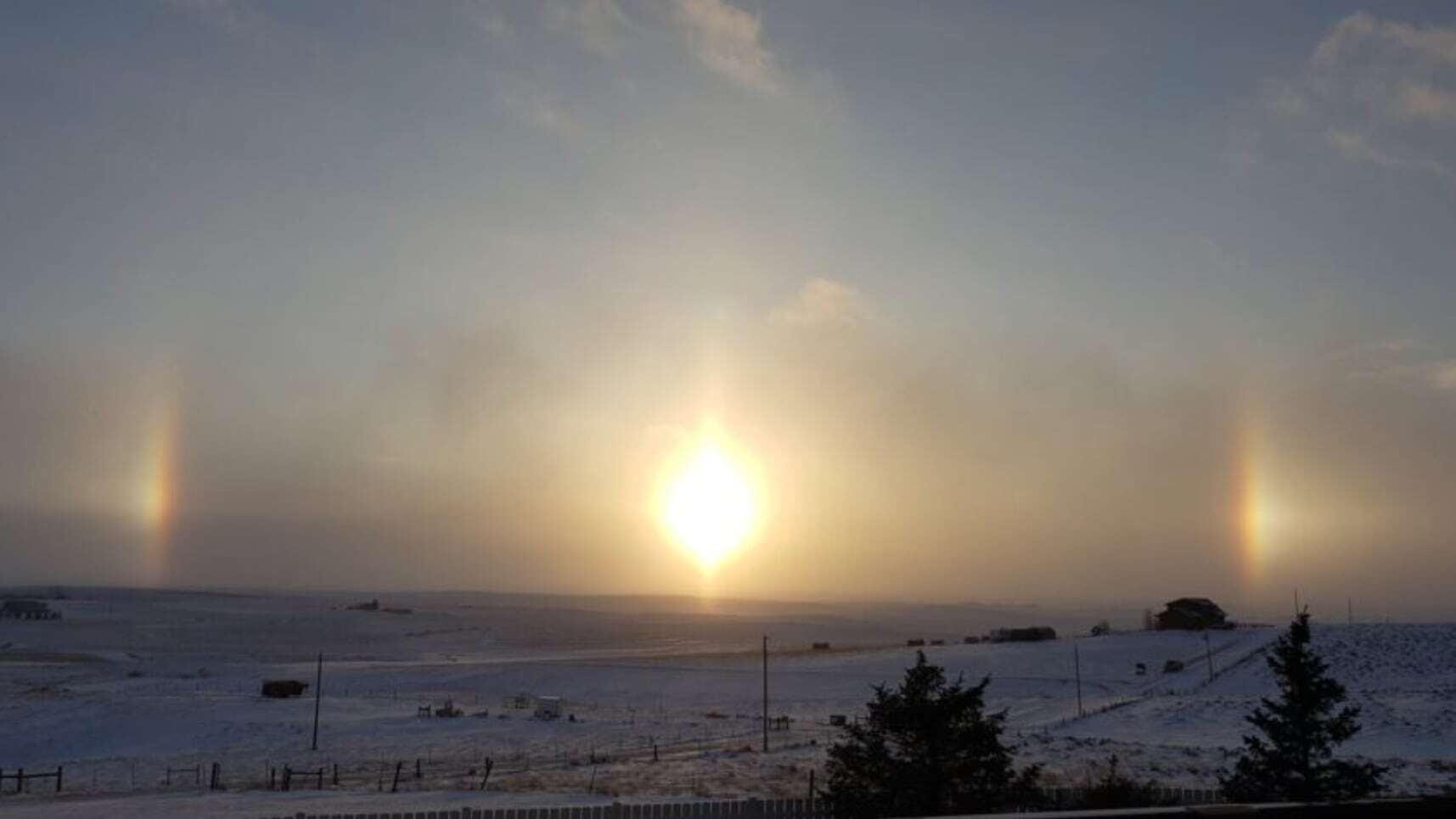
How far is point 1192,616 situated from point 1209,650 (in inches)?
821

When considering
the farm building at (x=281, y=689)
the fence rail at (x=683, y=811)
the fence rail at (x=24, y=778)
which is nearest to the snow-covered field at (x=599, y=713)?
the fence rail at (x=24, y=778)

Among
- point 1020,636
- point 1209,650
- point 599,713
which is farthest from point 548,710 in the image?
point 1020,636

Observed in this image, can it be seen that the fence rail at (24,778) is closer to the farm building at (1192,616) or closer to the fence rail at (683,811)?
the fence rail at (683,811)

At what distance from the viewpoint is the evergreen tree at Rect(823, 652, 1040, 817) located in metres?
17.5

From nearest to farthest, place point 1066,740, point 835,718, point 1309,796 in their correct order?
point 1309,796
point 1066,740
point 835,718

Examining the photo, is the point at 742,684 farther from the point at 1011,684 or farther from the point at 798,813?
the point at 798,813

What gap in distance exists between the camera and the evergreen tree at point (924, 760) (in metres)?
17.5

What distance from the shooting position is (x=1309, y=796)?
67.6 ft

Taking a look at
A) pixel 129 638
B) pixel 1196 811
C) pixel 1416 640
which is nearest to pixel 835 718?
pixel 1196 811

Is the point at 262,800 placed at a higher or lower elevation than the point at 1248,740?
lower

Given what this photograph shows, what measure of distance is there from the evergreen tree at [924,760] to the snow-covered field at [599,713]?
14291mm

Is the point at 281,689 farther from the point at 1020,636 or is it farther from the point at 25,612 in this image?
the point at 25,612

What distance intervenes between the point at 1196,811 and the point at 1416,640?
94340 millimetres

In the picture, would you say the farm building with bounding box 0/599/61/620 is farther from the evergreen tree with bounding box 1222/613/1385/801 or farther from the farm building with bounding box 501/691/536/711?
the evergreen tree with bounding box 1222/613/1385/801
